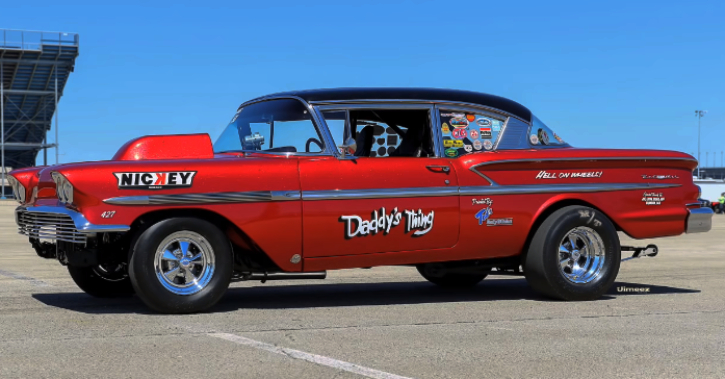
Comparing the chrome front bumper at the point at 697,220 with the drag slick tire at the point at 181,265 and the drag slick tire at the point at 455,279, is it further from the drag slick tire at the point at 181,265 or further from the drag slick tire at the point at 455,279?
the drag slick tire at the point at 181,265

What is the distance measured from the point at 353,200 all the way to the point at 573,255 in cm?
214

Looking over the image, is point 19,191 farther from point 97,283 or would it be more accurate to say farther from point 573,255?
point 573,255

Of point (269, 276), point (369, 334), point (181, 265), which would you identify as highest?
point (181, 265)

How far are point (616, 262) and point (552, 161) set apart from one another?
106 centimetres

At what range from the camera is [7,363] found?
472cm

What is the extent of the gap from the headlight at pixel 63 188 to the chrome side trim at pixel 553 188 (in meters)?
3.02

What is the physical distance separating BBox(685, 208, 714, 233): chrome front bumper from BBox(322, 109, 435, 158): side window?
2.55m

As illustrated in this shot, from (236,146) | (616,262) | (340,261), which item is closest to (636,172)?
(616,262)

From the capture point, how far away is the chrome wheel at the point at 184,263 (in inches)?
253

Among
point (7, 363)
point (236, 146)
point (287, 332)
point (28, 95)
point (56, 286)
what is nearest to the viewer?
point (7, 363)

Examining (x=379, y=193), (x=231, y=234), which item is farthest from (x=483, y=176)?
(x=231, y=234)

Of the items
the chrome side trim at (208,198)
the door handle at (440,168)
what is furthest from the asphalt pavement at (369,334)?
the door handle at (440,168)

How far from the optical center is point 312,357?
4969 millimetres

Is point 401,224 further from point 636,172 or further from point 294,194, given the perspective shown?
point 636,172
